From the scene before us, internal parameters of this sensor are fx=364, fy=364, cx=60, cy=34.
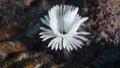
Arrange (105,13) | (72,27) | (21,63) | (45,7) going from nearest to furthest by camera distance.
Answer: (72,27)
(21,63)
(105,13)
(45,7)

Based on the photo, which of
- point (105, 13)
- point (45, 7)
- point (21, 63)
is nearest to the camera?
point (21, 63)

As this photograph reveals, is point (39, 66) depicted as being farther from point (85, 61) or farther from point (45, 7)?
point (45, 7)

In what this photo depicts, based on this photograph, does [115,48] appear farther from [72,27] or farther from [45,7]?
[45,7]

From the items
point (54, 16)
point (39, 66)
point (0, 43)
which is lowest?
point (39, 66)

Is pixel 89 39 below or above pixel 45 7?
below

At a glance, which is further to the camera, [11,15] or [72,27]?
[11,15]

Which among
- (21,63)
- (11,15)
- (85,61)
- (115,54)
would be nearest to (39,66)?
(21,63)

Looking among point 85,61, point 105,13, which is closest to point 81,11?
point 105,13
